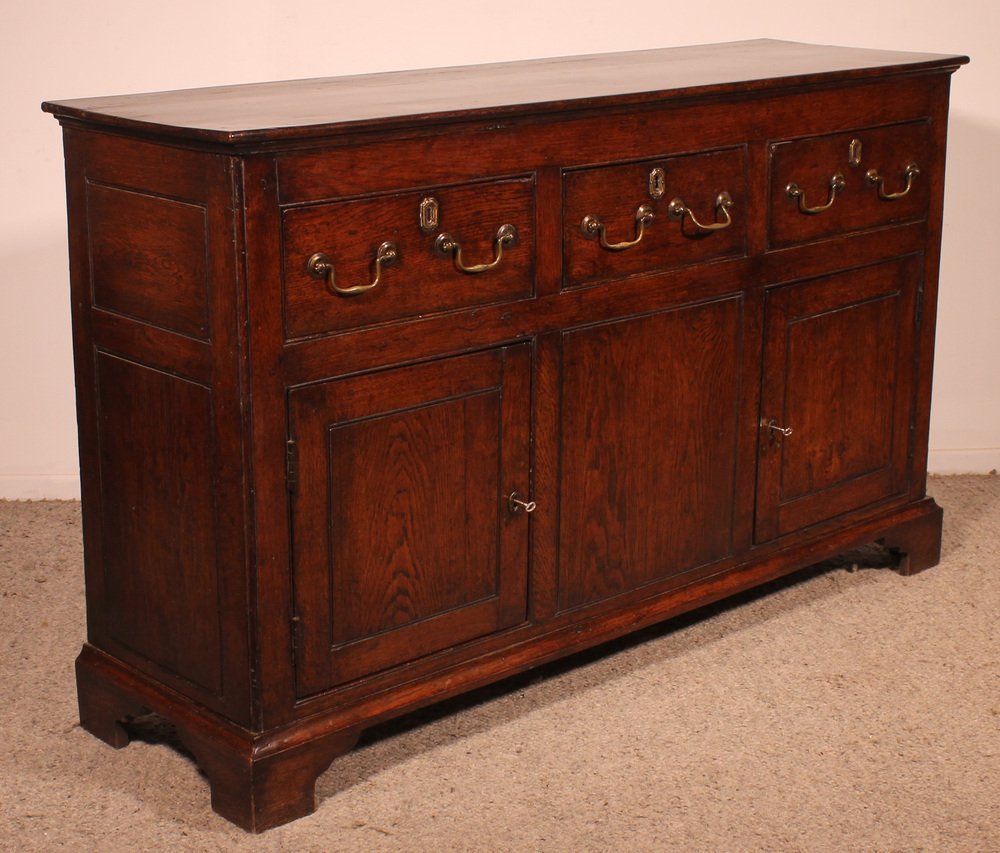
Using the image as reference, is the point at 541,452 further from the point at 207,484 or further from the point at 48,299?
the point at 48,299

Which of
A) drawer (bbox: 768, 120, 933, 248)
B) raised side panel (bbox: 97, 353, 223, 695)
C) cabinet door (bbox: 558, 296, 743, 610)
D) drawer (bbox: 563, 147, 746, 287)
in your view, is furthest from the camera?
drawer (bbox: 768, 120, 933, 248)

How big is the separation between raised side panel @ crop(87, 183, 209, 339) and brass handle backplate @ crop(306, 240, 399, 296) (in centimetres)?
16

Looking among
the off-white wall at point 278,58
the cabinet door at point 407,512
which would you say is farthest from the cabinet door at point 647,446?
the off-white wall at point 278,58

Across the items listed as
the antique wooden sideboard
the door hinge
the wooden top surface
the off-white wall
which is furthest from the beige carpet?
the wooden top surface

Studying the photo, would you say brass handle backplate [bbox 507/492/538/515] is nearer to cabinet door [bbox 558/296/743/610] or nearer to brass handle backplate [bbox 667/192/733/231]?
cabinet door [bbox 558/296/743/610]

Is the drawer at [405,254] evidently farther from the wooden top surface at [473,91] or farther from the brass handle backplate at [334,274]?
the wooden top surface at [473,91]

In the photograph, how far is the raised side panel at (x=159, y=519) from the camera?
8.20 feet

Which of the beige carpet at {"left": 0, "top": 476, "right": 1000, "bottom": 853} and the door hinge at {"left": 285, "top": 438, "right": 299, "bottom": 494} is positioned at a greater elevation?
the door hinge at {"left": 285, "top": 438, "right": 299, "bottom": 494}

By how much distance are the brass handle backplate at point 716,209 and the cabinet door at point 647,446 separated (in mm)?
151

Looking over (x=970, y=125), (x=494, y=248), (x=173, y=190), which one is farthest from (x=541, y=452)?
(x=970, y=125)

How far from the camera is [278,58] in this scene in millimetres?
3816

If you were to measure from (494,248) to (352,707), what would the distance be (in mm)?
761

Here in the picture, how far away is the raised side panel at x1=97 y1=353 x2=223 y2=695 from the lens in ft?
8.20

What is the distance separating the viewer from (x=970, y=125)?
410 centimetres
